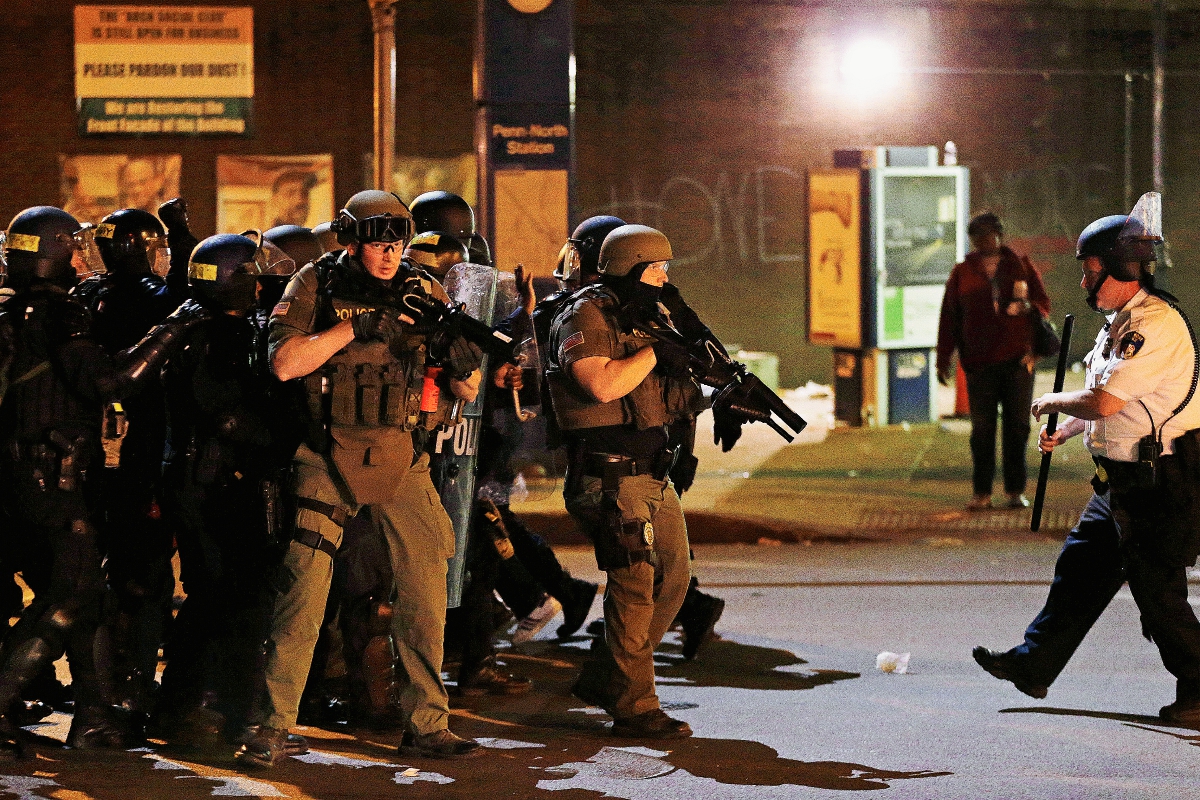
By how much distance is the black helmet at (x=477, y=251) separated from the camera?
718 cm

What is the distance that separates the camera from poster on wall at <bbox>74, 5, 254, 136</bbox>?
18734 millimetres

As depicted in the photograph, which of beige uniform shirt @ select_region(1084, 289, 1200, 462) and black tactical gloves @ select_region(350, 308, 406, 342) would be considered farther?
beige uniform shirt @ select_region(1084, 289, 1200, 462)

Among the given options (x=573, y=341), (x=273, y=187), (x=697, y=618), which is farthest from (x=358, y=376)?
(x=273, y=187)

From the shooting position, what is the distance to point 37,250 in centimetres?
576

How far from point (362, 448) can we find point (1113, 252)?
2.80 meters

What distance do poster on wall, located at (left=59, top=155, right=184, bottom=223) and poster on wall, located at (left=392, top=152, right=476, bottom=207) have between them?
7.93 ft

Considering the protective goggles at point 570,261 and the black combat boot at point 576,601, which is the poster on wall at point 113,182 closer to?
the black combat boot at point 576,601

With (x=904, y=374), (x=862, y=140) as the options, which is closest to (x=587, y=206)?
(x=862, y=140)

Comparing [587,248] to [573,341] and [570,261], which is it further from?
[573,341]

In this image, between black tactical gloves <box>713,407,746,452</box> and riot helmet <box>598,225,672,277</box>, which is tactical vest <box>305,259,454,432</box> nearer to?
riot helmet <box>598,225,672,277</box>

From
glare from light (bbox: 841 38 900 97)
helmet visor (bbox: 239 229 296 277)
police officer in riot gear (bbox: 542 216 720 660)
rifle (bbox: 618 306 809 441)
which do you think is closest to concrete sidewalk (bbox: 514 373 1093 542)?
police officer in riot gear (bbox: 542 216 720 660)

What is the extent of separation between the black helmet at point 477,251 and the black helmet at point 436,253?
0.28m

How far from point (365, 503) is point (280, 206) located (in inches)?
554

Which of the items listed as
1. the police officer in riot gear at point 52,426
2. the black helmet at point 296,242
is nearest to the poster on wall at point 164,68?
the black helmet at point 296,242
